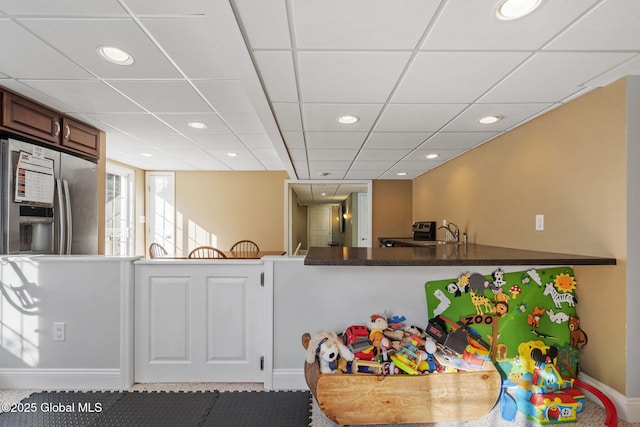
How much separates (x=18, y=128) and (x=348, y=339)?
9.75 feet

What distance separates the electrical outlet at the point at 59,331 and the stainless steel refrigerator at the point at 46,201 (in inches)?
26.5

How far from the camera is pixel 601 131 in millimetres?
2016

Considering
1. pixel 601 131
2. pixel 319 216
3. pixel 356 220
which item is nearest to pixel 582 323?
pixel 601 131

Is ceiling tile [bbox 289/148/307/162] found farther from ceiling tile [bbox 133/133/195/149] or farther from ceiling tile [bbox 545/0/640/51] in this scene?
ceiling tile [bbox 545/0/640/51]

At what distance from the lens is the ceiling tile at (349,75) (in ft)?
5.67

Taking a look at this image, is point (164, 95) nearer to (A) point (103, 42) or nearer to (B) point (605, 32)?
(A) point (103, 42)

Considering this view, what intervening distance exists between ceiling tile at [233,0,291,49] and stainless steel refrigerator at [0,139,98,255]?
2.19m

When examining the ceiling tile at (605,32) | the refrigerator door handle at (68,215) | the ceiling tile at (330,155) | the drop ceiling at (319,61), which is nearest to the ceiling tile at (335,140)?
the drop ceiling at (319,61)

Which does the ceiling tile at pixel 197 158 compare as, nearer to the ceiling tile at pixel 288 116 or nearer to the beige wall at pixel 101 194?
the beige wall at pixel 101 194

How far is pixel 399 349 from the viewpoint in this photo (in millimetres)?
1899

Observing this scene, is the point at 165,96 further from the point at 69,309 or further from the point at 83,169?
the point at 69,309

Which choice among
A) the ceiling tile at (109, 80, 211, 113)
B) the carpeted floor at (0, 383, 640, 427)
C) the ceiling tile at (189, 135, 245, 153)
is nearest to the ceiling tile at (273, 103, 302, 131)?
the ceiling tile at (109, 80, 211, 113)

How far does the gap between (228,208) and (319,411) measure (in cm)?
464

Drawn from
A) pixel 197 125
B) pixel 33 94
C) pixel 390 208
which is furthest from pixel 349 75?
pixel 390 208
